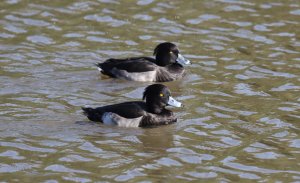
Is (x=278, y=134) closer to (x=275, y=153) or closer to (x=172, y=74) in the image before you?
(x=275, y=153)

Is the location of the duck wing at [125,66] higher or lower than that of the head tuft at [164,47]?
lower

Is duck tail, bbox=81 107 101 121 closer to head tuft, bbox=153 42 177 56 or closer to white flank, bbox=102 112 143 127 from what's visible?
white flank, bbox=102 112 143 127

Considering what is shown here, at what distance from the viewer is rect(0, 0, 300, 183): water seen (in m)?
11.9

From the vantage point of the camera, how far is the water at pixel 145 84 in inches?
470

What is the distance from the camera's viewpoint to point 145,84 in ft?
55.0

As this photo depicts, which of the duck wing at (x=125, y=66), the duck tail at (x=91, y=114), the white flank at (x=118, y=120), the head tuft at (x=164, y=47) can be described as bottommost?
the white flank at (x=118, y=120)

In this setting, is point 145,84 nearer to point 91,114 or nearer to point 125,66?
point 125,66

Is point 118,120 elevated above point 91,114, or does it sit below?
below

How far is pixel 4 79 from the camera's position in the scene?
16.0m

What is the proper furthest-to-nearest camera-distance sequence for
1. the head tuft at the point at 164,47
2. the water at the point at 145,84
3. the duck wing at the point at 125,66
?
1. the head tuft at the point at 164,47
2. the duck wing at the point at 125,66
3. the water at the point at 145,84

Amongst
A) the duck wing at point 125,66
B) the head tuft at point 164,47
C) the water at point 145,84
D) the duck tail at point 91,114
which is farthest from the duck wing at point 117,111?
the head tuft at point 164,47

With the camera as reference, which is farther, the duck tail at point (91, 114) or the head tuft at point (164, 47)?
the head tuft at point (164, 47)

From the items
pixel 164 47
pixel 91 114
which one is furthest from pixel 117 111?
pixel 164 47

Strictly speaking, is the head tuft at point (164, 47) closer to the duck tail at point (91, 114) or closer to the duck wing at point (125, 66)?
the duck wing at point (125, 66)
